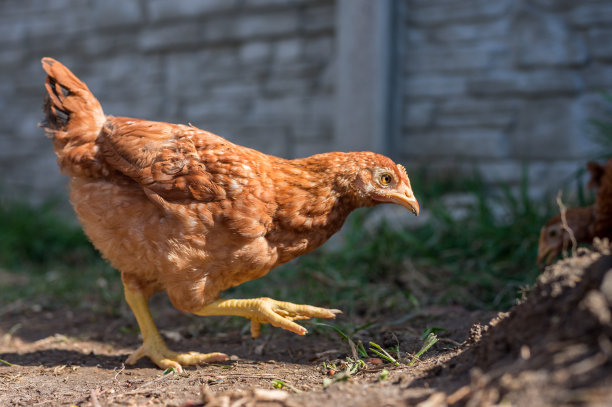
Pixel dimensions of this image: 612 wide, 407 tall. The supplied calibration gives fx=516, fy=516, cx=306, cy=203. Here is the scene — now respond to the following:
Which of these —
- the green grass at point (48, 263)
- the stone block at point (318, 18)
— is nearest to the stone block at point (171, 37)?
the stone block at point (318, 18)

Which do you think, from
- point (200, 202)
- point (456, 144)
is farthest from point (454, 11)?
point (200, 202)

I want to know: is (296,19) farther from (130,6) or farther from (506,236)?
(506,236)

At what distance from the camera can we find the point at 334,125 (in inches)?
220

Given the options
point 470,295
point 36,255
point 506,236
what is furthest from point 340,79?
point 36,255

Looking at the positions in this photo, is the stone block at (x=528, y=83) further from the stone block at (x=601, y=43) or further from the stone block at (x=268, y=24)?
the stone block at (x=268, y=24)

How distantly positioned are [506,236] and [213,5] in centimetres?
420

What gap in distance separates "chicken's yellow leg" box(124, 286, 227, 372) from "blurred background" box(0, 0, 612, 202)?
3109mm

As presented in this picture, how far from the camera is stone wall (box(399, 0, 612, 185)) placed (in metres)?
4.73

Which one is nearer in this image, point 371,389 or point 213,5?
point 371,389

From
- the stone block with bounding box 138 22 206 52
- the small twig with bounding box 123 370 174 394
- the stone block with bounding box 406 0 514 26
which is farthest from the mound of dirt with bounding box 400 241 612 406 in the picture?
the stone block with bounding box 138 22 206 52

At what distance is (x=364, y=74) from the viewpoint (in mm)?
5188

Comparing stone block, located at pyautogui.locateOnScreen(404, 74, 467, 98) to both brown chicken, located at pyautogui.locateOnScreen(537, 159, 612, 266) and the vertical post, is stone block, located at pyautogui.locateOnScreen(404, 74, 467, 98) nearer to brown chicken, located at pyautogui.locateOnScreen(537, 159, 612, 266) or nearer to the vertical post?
the vertical post

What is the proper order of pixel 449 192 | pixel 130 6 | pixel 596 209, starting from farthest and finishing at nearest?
pixel 130 6 < pixel 449 192 < pixel 596 209

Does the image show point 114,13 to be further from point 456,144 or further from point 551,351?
point 551,351
